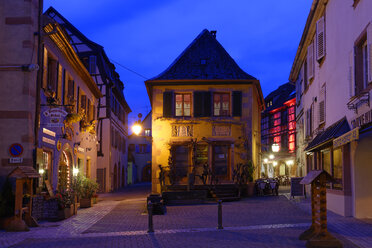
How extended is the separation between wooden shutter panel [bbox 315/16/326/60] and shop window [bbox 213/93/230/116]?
8.47 metres

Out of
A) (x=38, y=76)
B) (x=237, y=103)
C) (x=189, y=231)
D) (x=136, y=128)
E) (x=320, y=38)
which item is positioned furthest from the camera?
(x=237, y=103)

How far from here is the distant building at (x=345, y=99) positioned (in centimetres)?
1195

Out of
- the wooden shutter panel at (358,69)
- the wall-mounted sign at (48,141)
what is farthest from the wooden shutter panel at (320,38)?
the wall-mounted sign at (48,141)

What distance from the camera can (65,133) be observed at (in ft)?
59.9

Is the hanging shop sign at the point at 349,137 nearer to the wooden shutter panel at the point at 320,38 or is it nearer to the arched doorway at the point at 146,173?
the wooden shutter panel at the point at 320,38

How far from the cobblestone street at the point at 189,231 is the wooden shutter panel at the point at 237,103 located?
1031cm

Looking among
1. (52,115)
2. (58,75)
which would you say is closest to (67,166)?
(58,75)

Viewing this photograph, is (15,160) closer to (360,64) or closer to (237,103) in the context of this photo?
(360,64)

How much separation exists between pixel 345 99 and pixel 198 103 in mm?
12585

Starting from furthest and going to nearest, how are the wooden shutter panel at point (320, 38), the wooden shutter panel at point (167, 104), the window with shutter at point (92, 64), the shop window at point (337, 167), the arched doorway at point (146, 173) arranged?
the arched doorway at point (146, 173) → the window with shutter at point (92, 64) → the wooden shutter panel at point (167, 104) → the wooden shutter panel at point (320, 38) → the shop window at point (337, 167)

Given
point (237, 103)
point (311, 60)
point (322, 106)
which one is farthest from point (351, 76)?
point (237, 103)

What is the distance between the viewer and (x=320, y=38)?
58.7 feet

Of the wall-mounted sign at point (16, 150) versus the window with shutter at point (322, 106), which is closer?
the wall-mounted sign at point (16, 150)

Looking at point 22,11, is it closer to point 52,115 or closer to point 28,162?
point 52,115
